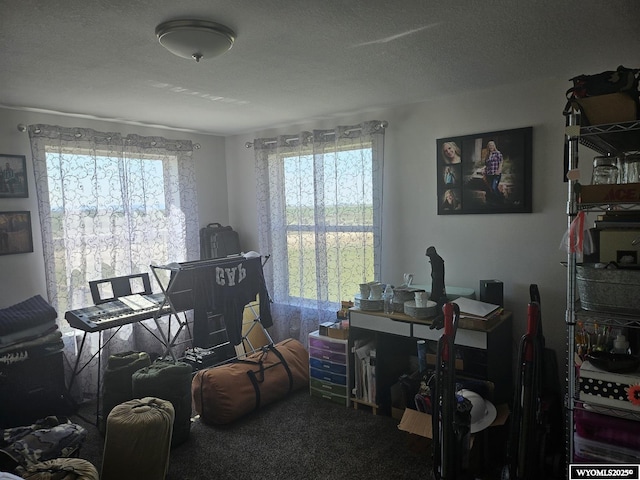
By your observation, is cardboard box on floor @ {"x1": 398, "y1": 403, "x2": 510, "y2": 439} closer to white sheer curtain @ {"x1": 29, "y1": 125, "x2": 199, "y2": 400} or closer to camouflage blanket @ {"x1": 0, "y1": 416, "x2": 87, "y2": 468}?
camouflage blanket @ {"x1": 0, "y1": 416, "x2": 87, "y2": 468}

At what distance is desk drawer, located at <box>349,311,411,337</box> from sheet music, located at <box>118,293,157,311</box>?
5.03ft

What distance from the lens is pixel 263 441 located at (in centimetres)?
273

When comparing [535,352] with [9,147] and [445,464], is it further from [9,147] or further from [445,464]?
[9,147]

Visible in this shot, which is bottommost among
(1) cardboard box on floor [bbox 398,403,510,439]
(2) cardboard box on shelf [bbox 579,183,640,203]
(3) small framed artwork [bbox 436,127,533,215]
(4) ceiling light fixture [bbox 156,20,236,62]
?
(1) cardboard box on floor [bbox 398,403,510,439]

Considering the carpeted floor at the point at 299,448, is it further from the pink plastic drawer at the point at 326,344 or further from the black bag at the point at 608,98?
the black bag at the point at 608,98

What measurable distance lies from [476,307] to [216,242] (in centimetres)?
257

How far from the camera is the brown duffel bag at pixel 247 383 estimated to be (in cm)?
293

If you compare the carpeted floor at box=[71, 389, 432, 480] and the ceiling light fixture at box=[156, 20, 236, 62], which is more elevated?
the ceiling light fixture at box=[156, 20, 236, 62]

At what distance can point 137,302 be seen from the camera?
131 inches

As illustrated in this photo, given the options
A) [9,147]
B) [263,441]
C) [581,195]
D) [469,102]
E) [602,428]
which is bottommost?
[263,441]

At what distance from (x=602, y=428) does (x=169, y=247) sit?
349 centimetres

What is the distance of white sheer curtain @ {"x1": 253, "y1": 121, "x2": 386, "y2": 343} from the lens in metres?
3.54

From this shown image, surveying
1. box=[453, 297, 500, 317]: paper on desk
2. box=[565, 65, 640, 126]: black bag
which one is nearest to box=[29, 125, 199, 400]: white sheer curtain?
box=[453, 297, 500, 317]: paper on desk

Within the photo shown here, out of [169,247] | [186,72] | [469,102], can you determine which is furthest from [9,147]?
[469,102]
